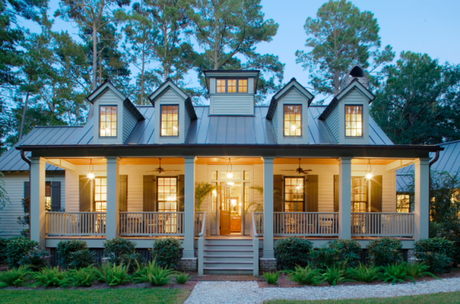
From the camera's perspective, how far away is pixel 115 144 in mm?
11961

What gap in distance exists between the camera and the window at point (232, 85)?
53.4 ft

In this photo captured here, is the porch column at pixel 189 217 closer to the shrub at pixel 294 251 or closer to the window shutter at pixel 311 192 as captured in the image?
the shrub at pixel 294 251

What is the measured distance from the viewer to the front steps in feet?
36.4

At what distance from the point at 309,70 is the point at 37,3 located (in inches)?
955

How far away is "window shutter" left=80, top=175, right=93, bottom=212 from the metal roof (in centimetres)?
175

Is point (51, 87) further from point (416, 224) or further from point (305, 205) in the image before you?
point (416, 224)

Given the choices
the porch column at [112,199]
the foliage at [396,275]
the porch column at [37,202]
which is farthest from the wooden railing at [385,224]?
the porch column at [37,202]

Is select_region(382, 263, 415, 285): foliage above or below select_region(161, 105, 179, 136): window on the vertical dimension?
below

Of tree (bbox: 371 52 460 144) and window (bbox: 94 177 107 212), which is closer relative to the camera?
window (bbox: 94 177 107 212)

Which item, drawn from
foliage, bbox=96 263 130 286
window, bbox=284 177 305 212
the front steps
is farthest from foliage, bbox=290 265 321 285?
foliage, bbox=96 263 130 286

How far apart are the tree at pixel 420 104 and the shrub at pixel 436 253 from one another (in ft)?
69.3

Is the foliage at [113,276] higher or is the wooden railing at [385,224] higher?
the wooden railing at [385,224]

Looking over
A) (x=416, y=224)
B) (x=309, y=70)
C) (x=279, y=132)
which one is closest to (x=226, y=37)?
(x=309, y=70)

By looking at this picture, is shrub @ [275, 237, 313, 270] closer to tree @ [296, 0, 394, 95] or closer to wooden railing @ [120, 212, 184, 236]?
wooden railing @ [120, 212, 184, 236]
